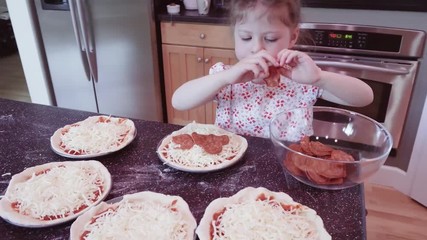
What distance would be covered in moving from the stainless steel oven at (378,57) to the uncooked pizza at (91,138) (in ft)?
3.94

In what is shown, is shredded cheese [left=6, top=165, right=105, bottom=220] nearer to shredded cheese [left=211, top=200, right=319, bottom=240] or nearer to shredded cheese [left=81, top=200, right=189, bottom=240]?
shredded cheese [left=81, top=200, right=189, bottom=240]

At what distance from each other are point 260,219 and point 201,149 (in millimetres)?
307

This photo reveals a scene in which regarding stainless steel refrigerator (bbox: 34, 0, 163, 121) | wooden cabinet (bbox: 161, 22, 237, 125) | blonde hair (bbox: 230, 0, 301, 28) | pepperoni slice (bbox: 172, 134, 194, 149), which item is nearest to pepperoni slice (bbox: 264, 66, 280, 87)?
blonde hair (bbox: 230, 0, 301, 28)

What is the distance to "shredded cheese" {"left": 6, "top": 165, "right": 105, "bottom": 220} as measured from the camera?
736 mm

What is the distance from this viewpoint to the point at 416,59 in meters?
1.69

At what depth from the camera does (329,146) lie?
0.94 meters

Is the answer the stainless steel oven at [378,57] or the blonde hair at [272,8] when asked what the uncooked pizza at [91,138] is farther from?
the stainless steel oven at [378,57]

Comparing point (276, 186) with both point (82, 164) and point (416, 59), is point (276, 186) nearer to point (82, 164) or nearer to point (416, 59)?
point (82, 164)

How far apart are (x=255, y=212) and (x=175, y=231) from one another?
16cm

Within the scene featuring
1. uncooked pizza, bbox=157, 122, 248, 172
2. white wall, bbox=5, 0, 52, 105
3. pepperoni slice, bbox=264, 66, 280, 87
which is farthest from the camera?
white wall, bbox=5, 0, 52, 105

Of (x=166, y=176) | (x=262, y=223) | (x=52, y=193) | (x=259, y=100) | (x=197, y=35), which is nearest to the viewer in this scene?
(x=262, y=223)

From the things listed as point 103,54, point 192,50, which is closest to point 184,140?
point 192,50

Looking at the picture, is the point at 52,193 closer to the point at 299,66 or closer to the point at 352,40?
the point at 299,66

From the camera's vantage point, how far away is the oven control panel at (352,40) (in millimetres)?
1700
